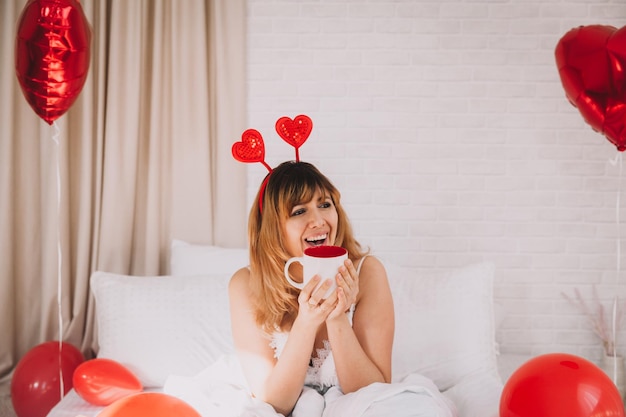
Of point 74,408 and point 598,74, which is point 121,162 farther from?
point 598,74

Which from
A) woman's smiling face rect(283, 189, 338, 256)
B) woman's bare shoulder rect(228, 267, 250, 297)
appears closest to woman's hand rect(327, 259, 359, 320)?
woman's smiling face rect(283, 189, 338, 256)

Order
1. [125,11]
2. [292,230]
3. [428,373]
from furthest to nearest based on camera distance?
1. [125,11]
2. [428,373]
3. [292,230]

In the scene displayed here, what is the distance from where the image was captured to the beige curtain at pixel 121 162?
238 cm

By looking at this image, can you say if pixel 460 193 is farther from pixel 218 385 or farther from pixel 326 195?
pixel 218 385

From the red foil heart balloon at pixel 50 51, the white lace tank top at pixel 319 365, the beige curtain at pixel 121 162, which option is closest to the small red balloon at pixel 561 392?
the white lace tank top at pixel 319 365

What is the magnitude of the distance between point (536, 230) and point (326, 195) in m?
1.27

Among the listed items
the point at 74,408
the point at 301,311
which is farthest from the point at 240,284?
the point at 74,408

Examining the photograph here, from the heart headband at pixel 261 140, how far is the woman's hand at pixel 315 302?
13.9 inches

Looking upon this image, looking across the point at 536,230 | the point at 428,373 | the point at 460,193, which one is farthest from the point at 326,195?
the point at 536,230

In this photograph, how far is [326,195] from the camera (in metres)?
1.60

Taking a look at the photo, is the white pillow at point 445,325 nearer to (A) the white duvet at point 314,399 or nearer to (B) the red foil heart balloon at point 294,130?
(A) the white duvet at point 314,399

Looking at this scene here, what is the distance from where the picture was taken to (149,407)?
48.1 inches

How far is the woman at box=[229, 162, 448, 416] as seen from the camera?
5.01 ft

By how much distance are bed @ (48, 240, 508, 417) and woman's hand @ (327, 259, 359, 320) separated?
519 millimetres
